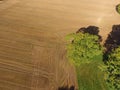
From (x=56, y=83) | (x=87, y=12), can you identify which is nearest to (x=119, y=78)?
(x=56, y=83)

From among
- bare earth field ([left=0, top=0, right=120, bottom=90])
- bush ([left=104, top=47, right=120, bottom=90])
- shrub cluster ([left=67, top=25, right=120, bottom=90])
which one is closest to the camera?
bush ([left=104, top=47, right=120, bottom=90])

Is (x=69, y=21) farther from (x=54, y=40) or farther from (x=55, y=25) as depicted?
(x=54, y=40)

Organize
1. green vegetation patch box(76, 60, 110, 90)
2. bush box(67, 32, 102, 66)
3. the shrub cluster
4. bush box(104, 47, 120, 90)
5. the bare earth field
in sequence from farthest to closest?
the bare earth field → bush box(67, 32, 102, 66) → green vegetation patch box(76, 60, 110, 90) → the shrub cluster → bush box(104, 47, 120, 90)

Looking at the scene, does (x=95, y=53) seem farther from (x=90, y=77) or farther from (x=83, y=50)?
(x=90, y=77)

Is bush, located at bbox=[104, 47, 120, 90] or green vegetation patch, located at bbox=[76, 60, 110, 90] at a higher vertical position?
bush, located at bbox=[104, 47, 120, 90]

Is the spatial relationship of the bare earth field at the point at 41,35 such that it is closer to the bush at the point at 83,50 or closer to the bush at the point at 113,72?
the bush at the point at 83,50

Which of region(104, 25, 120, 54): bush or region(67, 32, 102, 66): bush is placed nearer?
region(67, 32, 102, 66): bush

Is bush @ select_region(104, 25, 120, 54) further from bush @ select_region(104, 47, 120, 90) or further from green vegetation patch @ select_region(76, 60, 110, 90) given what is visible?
bush @ select_region(104, 47, 120, 90)

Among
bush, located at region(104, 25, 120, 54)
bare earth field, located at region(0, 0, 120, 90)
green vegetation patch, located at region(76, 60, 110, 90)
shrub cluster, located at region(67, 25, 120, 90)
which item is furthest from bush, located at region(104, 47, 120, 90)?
bush, located at region(104, 25, 120, 54)

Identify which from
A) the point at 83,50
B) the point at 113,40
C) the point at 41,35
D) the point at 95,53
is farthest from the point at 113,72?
the point at 41,35
